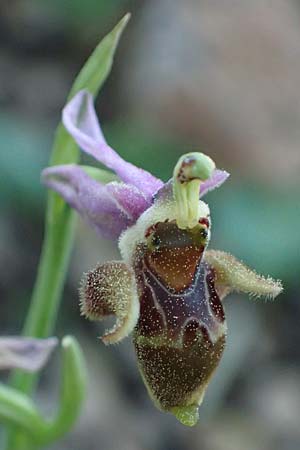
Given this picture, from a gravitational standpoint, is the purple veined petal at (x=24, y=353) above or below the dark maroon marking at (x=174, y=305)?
below

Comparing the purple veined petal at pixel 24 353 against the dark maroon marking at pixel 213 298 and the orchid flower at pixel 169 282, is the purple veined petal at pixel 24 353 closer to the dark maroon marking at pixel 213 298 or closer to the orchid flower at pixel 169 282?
the orchid flower at pixel 169 282

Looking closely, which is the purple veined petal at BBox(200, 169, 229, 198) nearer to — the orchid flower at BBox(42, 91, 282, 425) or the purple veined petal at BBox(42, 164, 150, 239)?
the orchid flower at BBox(42, 91, 282, 425)

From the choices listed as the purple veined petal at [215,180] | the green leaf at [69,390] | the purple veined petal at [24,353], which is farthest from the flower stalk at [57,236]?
the purple veined petal at [215,180]

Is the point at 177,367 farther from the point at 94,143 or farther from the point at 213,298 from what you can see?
the point at 94,143

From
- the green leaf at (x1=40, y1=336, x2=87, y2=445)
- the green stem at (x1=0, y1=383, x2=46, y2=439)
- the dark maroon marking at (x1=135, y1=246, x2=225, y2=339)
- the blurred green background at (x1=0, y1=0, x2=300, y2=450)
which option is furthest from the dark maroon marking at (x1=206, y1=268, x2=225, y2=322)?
the blurred green background at (x1=0, y1=0, x2=300, y2=450)

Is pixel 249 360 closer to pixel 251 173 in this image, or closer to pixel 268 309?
pixel 268 309

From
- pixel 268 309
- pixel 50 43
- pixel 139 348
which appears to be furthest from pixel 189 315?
pixel 50 43

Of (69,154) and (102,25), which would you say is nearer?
(69,154)

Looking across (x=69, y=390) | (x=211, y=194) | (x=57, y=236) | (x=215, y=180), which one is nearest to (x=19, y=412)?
(x=69, y=390)
